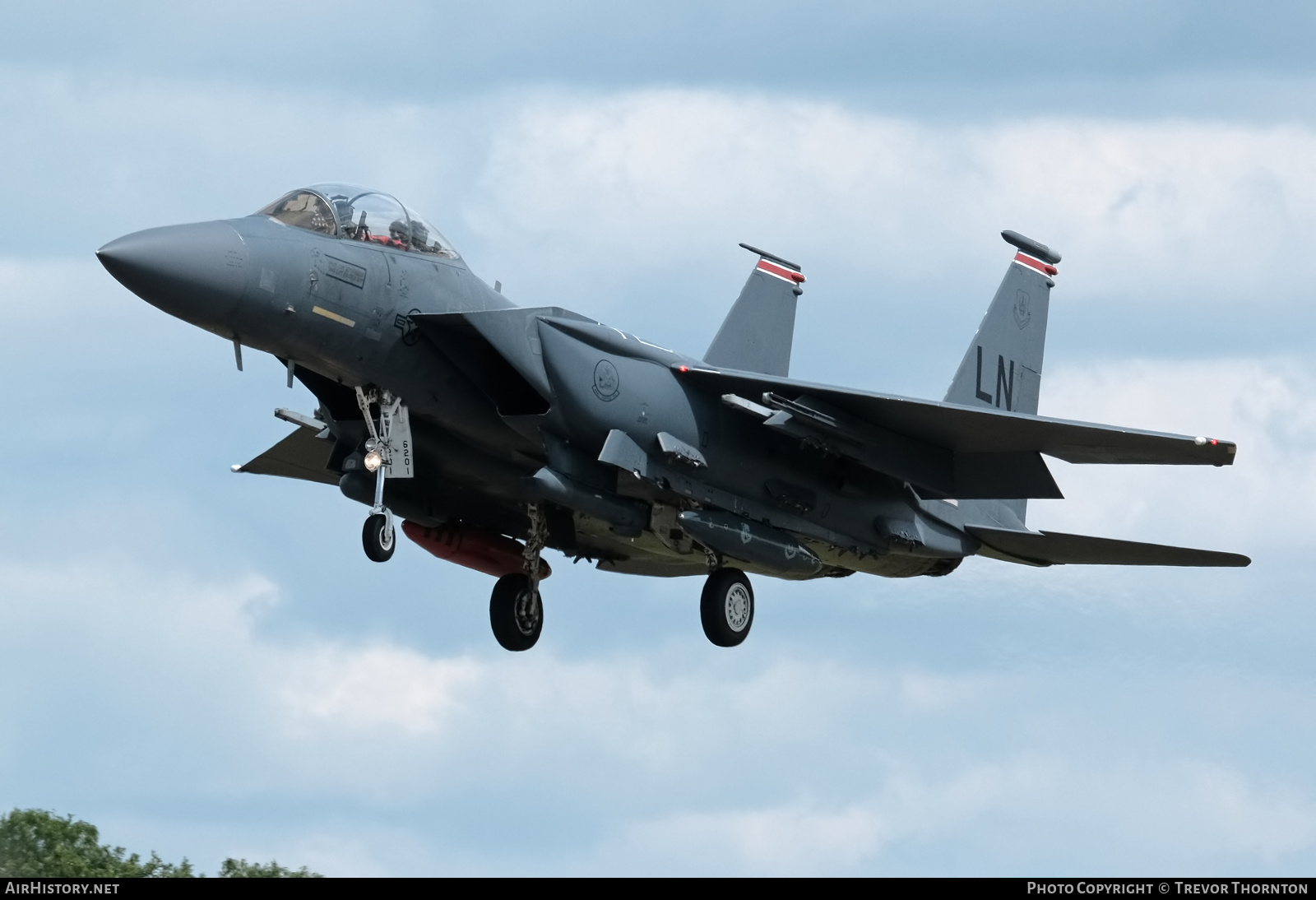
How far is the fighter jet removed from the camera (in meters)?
17.5

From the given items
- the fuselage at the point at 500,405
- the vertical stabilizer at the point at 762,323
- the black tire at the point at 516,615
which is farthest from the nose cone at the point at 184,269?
the vertical stabilizer at the point at 762,323

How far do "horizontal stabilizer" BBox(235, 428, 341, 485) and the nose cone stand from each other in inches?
213

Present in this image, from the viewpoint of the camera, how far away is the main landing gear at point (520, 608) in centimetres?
2111

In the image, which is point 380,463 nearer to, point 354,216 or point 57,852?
point 354,216

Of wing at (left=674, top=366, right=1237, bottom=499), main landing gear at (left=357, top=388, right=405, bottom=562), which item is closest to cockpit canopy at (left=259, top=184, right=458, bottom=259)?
main landing gear at (left=357, top=388, right=405, bottom=562)

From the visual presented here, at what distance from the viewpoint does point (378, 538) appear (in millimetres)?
18016

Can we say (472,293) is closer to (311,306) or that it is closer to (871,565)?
(311,306)

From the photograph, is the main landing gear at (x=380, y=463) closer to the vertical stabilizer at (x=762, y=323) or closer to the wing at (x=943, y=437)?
the wing at (x=943, y=437)

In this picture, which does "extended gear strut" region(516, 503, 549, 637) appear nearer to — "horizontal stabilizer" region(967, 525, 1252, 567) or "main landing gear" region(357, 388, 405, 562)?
"main landing gear" region(357, 388, 405, 562)

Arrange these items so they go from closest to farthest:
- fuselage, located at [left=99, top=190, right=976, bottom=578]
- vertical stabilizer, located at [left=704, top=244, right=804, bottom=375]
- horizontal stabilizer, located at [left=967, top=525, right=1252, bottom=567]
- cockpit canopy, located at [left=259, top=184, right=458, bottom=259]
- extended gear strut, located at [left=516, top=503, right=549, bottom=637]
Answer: fuselage, located at [left=99, top=190, right=976, bottom=578] < cockpit canopy, located at [left=259, top=184, right=458, bottom=259] < extended gear strut, located at [left=516, top=503, right=549, bottom=637] < horizontal stabilizer, located at [left=967, top=525, right=1252, bottom=567] < vertical stabilizer, located at [left=704, top=244, right=804, bottom=375]

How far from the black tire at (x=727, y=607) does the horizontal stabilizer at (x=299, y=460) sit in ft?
15.1

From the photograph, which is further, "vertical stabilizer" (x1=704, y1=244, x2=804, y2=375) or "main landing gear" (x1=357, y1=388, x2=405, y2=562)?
"vertical stabilizer" (x1=704, y1=244, x2=804, y2=375)

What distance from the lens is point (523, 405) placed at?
61.3 feet

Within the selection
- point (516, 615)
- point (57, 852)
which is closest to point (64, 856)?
point (57, 852)
